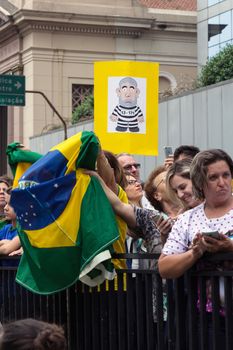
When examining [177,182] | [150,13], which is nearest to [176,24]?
[150,13]

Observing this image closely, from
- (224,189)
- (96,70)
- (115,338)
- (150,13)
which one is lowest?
(115,338)

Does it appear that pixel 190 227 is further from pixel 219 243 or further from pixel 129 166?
pixel 129 166

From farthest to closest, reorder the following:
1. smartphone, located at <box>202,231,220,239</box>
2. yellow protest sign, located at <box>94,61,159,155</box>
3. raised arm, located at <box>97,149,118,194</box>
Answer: yellow protest sign, located at <box>94,61,159,155</box> → raised arm, located at <box>97,149,118,194</box> → smartphone, located at <box>202,231,220,239</box>

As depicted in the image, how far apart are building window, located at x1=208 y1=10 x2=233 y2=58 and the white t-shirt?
4002cm

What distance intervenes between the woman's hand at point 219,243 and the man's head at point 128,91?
283 inches

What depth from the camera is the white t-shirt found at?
5.33 m

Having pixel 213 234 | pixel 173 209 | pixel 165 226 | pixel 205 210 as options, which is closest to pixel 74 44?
pixel 173 209

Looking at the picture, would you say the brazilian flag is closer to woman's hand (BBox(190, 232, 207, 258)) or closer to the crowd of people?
the crowd of people

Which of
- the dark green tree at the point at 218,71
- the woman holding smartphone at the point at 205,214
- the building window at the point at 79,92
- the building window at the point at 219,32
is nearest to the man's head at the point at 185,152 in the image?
the woman holding smartphone at the point at 205,214

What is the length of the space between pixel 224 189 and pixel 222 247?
0.49m

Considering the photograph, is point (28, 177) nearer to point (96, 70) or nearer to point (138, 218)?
point (138, 218)

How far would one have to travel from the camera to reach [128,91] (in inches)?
493

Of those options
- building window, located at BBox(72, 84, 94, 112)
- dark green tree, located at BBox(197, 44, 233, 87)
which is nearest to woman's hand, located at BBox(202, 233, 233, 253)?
dark green tree, located at BBox(197, 44, 233, 87)

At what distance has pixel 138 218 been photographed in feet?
20.5
